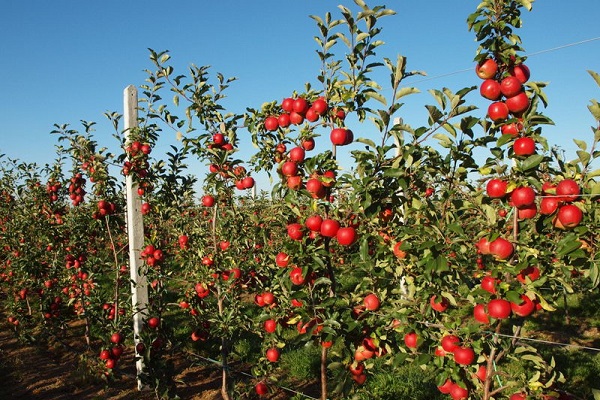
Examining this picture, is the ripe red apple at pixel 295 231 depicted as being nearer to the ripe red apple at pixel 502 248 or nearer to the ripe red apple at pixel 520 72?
the ripe red apple at pixel 502 248

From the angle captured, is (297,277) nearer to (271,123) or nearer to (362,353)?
(362,353)

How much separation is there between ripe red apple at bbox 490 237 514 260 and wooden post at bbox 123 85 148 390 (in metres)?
3.70

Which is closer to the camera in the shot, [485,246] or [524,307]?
[524,307]

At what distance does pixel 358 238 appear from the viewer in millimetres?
2439

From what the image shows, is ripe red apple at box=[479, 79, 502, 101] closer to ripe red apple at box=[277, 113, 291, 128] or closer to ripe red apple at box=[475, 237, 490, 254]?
ripe red apple at box=[475, 237, 490, 254]

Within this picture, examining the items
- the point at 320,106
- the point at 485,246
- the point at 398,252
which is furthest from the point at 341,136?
the point at 485,246

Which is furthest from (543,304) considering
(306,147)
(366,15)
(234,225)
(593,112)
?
(234,225)

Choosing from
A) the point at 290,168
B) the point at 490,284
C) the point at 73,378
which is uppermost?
the point at 290,168

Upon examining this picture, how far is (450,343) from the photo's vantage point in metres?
2.14

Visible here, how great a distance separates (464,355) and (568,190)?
0.97 metres

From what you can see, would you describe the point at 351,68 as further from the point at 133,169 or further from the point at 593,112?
the point at 133,169

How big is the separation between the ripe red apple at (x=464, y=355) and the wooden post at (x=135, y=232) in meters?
3.51

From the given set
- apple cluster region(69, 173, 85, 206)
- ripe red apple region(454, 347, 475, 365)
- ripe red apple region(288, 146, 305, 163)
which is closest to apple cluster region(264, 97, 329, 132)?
ripe red apple region(288, 146, 305, 163)

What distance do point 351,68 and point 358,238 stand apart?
1.02m
